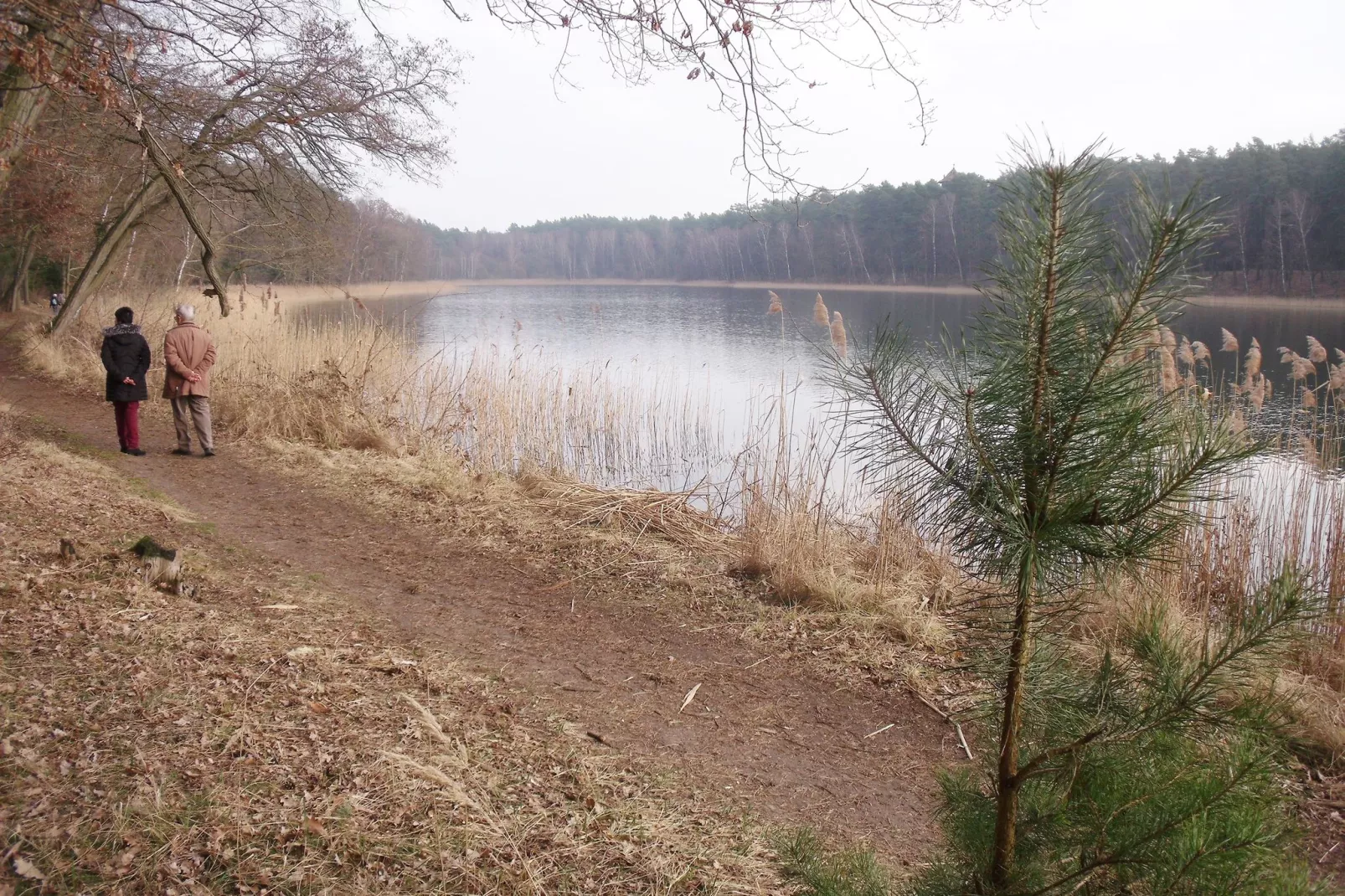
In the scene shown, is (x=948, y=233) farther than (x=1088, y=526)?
Yes

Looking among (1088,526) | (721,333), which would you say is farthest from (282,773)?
(721,333)

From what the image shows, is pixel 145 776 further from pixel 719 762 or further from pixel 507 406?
pixel 507 406

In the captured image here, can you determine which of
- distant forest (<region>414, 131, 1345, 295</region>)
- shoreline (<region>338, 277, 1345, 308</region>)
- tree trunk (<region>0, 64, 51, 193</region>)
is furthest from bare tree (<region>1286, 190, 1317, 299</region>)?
tree trunk (<region>0, 64, 51, 193</region>)

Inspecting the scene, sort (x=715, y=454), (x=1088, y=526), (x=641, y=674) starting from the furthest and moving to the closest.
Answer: (x=715, y=454)
(x=641, y=674)
(x=1088, y=526)

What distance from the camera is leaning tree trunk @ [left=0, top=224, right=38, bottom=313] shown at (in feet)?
71.2

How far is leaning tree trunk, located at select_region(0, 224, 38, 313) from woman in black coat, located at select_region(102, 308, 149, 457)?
15558 millimetres

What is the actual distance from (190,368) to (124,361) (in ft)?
1.79

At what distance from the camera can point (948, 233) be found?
31328 millimetres

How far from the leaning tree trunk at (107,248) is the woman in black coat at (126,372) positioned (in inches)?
206

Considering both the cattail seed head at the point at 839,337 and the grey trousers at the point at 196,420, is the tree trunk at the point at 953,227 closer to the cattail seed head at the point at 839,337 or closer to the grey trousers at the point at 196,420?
the grey trousers at the point at 196,420

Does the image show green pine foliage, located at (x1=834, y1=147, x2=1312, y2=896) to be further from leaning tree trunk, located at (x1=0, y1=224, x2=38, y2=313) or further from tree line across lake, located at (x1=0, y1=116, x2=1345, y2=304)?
leaning tree trunk, located at (x1=0, y1=224, x2=38, y2=313)

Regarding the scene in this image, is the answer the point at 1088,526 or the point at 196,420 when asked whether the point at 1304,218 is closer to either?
the point at 196,420

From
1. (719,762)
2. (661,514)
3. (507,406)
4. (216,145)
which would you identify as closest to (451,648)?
(719,762)

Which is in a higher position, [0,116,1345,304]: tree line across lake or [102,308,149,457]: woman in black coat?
[0,116,1345,304]: tree line across lake
